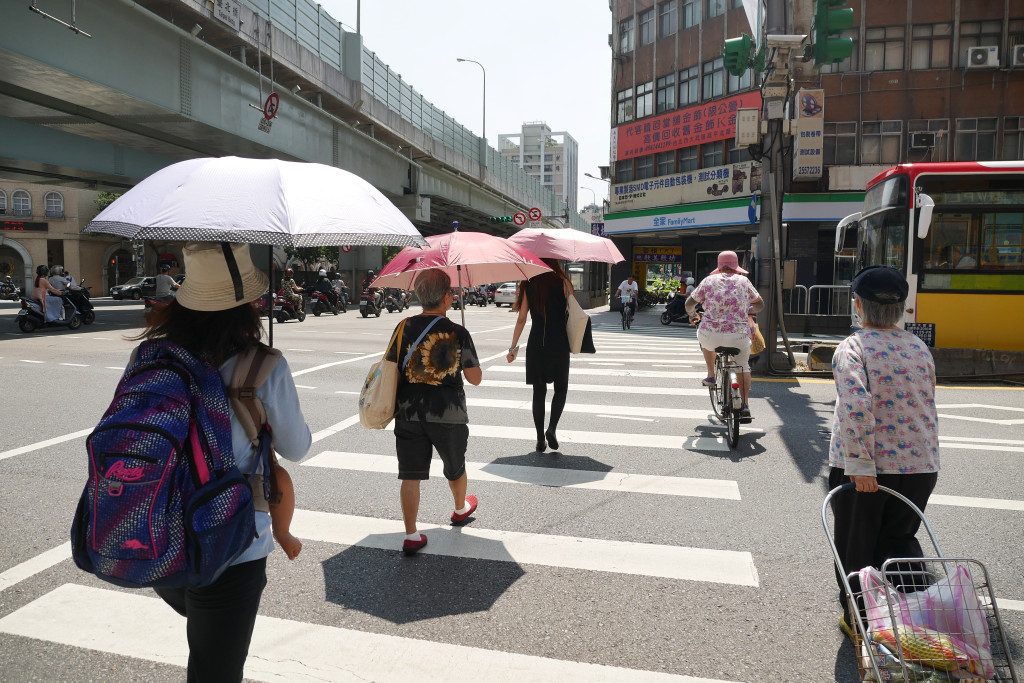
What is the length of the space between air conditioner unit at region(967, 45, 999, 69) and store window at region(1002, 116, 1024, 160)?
2.12 meters

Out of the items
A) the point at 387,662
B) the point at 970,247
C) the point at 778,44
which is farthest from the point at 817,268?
the point at 387,662

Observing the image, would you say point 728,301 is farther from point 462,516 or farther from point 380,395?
point 380,395

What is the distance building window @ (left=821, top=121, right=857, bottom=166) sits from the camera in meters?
27.3

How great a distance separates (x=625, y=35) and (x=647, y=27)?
163 cm

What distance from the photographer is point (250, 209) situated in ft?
7.89

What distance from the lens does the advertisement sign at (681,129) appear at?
30.4 m

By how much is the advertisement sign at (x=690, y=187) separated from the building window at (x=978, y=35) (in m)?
8.06

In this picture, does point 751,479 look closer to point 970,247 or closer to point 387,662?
point 387,662

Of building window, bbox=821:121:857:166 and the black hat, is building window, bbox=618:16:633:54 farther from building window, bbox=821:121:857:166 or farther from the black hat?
the black hat

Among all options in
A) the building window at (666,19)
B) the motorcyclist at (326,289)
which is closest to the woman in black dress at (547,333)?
the motorcyclist at (326,289)

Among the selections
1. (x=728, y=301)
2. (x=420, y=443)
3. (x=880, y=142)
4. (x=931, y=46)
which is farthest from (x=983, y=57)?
(x=420, y=443)

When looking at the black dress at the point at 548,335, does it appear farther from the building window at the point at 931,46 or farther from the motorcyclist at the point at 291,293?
the building window at the point at 931,46

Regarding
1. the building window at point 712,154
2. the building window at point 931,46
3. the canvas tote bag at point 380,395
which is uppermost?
the building window at point 931,46

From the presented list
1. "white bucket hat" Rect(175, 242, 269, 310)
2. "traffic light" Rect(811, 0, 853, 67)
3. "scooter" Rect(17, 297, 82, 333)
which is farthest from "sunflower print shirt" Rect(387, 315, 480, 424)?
"scooter" Rect(17, 297, 82, 333)
